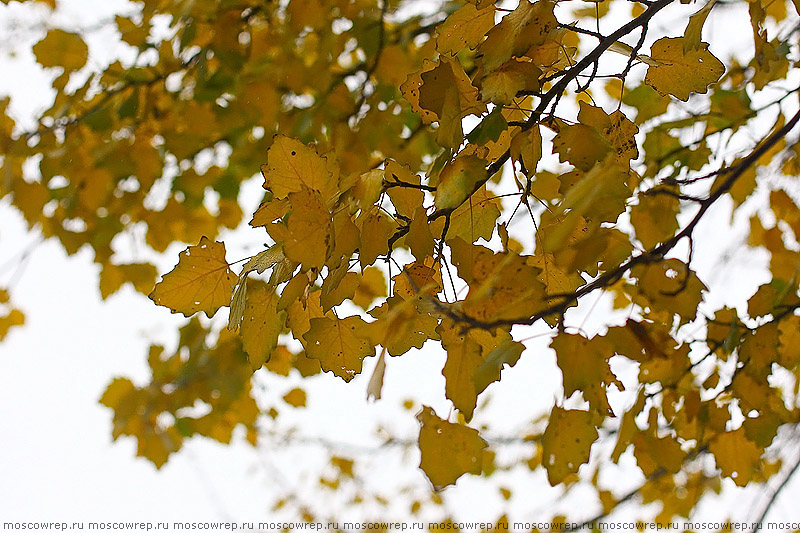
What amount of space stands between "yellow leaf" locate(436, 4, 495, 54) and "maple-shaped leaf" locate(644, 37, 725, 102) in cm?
13

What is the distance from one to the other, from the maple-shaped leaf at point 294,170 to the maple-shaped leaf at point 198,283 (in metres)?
0.08

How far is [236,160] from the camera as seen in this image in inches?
49.1

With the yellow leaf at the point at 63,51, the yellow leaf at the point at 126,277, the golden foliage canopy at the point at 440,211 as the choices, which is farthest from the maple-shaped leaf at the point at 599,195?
the yellow leaf at the point at 126,277

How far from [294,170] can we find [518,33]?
18 centimetres

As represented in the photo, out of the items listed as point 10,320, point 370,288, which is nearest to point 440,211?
point 370,288

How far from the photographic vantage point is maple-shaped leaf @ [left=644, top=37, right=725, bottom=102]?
509 millimetres

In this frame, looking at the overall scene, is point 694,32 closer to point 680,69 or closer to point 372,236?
point 680,69

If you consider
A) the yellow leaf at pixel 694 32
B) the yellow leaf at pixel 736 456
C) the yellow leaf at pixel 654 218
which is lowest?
the yellow leaf at pixel 736 456

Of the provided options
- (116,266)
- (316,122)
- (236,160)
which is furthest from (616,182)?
(116,266)

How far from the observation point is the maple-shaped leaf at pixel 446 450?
474 millimetres

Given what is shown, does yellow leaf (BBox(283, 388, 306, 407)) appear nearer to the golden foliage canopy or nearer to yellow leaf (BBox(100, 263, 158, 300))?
the golden foliage canopy

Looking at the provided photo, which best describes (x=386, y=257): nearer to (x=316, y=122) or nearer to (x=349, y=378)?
(x=349, y=378)

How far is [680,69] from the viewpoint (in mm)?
515

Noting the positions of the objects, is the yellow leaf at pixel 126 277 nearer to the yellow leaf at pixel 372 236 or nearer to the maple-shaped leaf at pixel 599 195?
the yellow leaf at pixel 372 236
